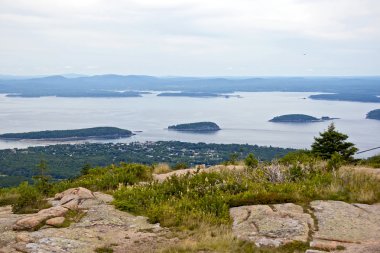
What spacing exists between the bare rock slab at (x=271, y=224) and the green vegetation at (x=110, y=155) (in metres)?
52.2

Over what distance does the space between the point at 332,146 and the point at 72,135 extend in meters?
101

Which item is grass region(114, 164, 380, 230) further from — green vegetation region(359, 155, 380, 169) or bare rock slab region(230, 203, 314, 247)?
green vegetation region(359, 155, 380, 169)

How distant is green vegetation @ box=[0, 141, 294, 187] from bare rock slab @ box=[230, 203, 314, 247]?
171 feet

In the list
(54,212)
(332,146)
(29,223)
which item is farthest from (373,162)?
(29,223)

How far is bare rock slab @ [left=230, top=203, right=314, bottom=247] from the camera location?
6281 mm

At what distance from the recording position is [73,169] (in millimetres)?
63781

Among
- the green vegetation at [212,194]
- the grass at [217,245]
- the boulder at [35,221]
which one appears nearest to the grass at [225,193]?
the green vegetation at [212,194]

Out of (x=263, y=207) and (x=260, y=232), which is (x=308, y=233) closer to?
(x=260, y=232)

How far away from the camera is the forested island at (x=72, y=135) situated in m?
105

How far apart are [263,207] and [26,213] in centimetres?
474

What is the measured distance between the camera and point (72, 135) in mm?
108250

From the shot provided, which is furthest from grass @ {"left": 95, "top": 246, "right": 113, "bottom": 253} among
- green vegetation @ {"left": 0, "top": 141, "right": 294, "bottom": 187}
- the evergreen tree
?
green vegetation @ {"left": 0, "top": 141, "right": 294, "bottom": 187}

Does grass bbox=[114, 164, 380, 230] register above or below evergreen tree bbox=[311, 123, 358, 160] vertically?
below

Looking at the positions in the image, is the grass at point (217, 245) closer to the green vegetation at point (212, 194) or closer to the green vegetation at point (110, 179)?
the green vegetation at point (212, 194)
